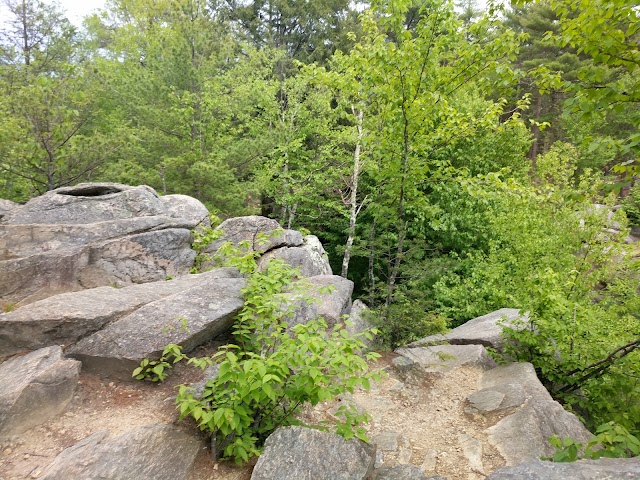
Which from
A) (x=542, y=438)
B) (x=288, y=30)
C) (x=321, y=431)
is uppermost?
(x=288, y=30)

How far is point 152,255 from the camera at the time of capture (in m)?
7.68

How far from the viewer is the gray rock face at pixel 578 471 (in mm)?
2641

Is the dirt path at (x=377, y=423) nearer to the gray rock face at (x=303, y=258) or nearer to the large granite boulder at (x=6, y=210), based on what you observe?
the gray rock face at (x=303, y=258)

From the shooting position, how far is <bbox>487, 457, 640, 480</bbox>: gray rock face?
264cm

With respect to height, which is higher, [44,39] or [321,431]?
[44,39]

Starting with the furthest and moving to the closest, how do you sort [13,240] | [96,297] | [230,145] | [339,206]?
[339,206], [230,145], [13,240], [96,297]

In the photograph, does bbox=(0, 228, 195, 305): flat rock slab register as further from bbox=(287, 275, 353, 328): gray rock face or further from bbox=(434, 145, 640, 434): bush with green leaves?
bbox=(434, 145, 640, 434): bush with green leaves

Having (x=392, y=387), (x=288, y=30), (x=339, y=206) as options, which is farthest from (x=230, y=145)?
(x=392, y=387)

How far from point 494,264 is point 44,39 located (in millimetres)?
16253

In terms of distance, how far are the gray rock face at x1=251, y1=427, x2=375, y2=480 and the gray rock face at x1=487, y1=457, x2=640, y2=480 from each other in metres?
1.23

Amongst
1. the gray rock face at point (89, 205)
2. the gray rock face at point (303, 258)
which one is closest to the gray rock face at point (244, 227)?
the gray rock face at point (303, 258)

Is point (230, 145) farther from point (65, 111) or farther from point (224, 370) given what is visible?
point (224, 370)

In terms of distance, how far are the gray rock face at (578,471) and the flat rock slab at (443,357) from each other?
4.07 metres

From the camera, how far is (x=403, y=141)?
23.1 feet
